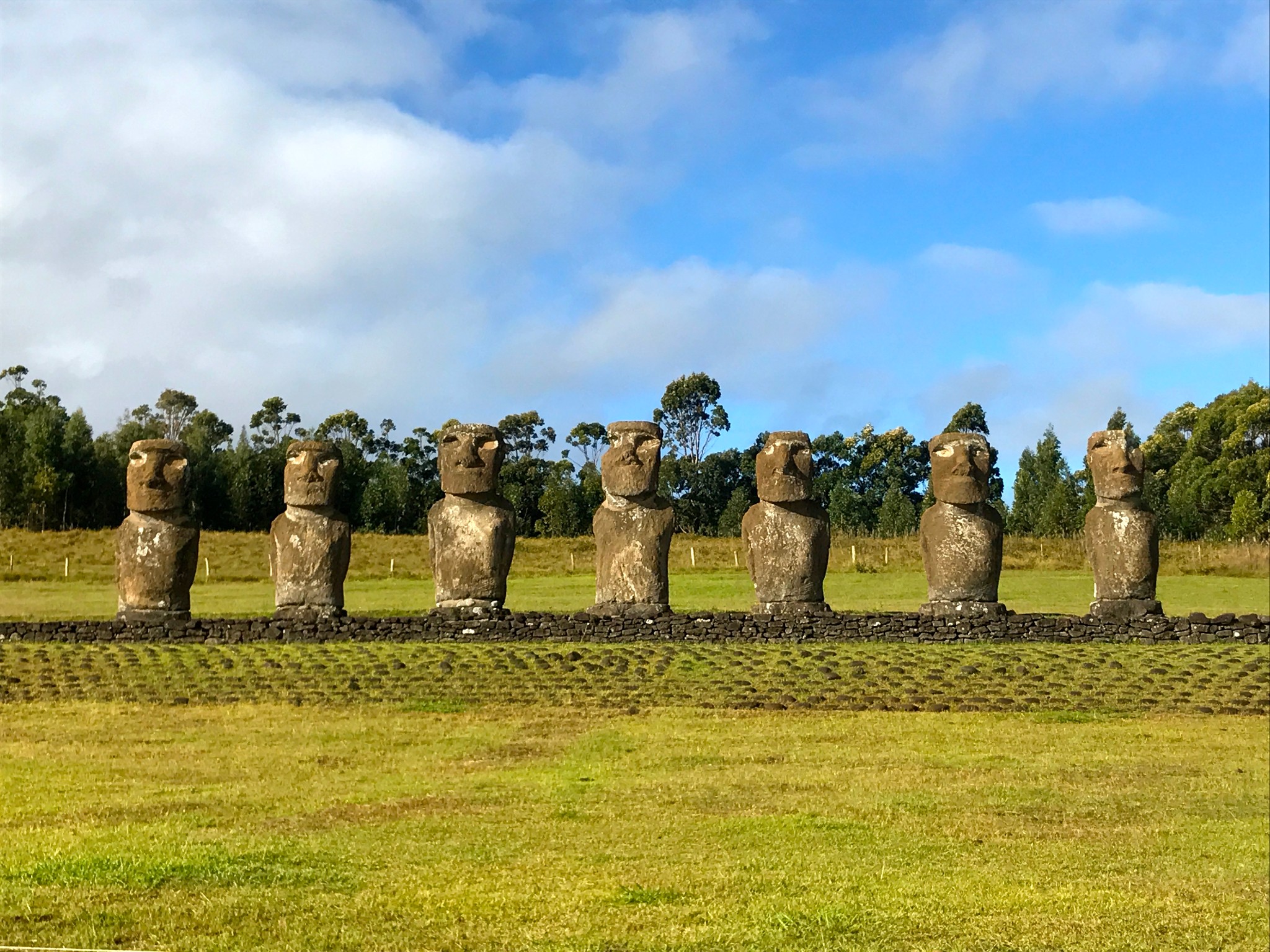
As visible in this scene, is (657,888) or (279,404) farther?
(279,404)

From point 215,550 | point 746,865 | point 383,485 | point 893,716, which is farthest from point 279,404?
point 746,865

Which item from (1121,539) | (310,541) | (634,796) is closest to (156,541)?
(310,541)

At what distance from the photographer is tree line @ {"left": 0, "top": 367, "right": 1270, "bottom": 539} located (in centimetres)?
4912

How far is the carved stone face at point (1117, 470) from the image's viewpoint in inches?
778

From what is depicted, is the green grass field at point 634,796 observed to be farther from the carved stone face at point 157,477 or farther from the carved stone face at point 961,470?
the carved stone face at point 961,470

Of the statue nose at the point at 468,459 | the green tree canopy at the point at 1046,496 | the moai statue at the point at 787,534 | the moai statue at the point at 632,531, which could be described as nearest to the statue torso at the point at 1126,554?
the moai statue at the point at 787,534

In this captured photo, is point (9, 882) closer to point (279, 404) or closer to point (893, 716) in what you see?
point (893, 716)

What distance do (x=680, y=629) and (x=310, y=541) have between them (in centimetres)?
561

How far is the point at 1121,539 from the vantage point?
19422mm

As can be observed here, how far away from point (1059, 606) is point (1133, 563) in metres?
4.24

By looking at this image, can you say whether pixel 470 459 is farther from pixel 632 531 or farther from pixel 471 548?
pixel 632 531

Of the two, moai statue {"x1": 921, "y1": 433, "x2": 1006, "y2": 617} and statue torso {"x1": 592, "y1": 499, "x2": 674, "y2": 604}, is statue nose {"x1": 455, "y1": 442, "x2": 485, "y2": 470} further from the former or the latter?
moai statue {"x1": 921, "y1": 433, "x2": 1006, "y2": 617}

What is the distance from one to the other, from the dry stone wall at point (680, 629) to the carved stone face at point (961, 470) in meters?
1.91

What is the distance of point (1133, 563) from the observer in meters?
19.3
